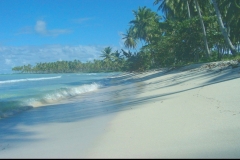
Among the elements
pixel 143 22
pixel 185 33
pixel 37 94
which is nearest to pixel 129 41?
pixel 143 22

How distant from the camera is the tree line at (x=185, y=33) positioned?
82.7 ft

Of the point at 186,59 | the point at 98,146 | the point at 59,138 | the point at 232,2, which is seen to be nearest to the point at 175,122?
the point at 98,146

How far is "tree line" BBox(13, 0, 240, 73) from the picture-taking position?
82.7 ft

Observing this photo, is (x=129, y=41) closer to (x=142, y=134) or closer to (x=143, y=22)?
(x=143, y=22)

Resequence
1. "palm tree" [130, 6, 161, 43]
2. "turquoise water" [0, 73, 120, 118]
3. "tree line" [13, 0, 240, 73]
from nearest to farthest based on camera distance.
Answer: "turquoise water" [0, 73, 120, 118]
"tree line" [13, 0, 240, 73]
"palm tree" [130, 6, 161, 43]

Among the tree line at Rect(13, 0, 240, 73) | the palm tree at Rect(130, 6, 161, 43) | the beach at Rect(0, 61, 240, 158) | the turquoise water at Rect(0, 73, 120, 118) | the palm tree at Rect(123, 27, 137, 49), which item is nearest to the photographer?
the beach at Rect(0, 61, 240, 158)

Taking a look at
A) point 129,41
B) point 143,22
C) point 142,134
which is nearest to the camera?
point 142,134

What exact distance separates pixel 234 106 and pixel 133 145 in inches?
123

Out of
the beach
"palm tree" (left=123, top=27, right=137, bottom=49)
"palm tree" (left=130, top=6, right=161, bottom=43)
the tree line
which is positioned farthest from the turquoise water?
"palm tree" (left=123, top=27, right=137, bottom=49)

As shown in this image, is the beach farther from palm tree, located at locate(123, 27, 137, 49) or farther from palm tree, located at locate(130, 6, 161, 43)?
palm tree, located at locate(123, 27, 137, 49)

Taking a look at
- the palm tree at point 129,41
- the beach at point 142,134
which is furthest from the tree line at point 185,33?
the beach at point 142,134

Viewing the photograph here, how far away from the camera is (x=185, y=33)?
29.7 metres

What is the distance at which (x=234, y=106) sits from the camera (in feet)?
19.5

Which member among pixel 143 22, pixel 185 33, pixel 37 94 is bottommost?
pixel 37 94
